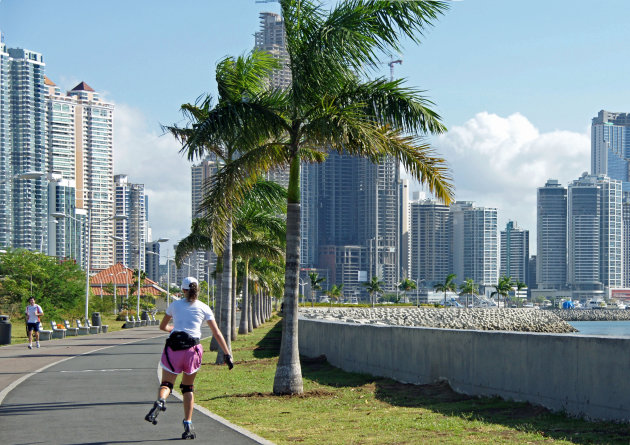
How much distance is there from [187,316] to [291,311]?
18.2 feet

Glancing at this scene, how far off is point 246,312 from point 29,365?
25.2 m

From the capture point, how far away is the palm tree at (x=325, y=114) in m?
14.4

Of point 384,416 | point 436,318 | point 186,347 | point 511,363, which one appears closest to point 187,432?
point 186,347

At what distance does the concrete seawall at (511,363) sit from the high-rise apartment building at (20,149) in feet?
441

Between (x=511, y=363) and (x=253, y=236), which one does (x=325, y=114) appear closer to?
(x=511, y=363)

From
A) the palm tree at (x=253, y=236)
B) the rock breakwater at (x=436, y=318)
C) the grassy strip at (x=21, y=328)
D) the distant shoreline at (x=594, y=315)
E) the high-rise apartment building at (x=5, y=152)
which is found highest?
the high-rise apartment building at (x=5, y=152)

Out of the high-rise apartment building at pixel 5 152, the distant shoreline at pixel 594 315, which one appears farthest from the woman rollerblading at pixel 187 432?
the distant shoreline at pixel 594 315

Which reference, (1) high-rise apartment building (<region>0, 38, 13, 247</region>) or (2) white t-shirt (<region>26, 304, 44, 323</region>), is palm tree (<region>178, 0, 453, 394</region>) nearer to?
(2) white t-shirt (<region>26, 304, 44, 323</region>)

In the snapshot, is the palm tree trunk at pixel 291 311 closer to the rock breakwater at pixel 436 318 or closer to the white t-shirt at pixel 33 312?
the white t-shirt at pixel 33 312

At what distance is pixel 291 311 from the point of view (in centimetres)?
1512

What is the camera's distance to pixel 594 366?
10805 mm

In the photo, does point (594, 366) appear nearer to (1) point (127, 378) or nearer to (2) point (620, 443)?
(2) point (620, 443)

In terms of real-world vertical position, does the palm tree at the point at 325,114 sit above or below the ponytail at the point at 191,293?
above

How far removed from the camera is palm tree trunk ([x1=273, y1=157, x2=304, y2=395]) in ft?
47.9
